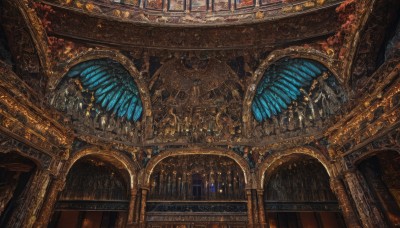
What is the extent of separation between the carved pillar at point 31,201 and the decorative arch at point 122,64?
360 centimetres

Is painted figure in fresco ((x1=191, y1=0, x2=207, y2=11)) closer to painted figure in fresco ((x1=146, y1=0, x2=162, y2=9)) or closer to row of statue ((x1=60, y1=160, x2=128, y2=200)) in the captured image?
painted figure in fresco ((x1=146, y1=0, x2=162, y2=9))

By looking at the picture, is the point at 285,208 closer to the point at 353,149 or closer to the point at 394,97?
the point at 353,149

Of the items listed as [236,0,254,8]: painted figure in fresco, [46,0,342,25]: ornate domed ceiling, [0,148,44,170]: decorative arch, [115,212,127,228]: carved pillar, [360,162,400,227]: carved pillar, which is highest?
[236,0,254,8]: painted figure in fresco

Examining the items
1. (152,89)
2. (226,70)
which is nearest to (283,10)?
(226,70)

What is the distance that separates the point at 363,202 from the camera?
8.05m

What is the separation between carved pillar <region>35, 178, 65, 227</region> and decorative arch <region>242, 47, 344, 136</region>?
8.82 m

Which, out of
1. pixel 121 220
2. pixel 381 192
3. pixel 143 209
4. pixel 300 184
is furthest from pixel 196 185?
pixel 381 192

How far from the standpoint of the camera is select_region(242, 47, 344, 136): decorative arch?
33.2ft

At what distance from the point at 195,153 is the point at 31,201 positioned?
23.3ft

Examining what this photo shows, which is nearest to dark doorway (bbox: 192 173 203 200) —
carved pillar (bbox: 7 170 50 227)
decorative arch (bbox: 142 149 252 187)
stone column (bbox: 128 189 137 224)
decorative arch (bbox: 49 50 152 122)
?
decorative arch (bbox: 142 149 252 187)

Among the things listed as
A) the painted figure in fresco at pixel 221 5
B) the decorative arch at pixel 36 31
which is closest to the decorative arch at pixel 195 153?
the decorative arch at pixel 36 31

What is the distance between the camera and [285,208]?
1191cm

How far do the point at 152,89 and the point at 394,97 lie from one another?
33.8 ft

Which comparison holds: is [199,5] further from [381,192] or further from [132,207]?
[381,192]
